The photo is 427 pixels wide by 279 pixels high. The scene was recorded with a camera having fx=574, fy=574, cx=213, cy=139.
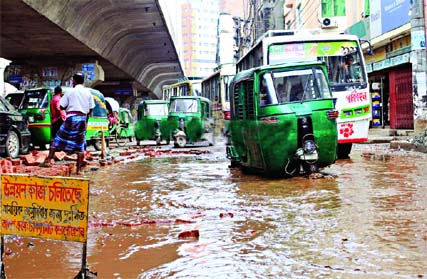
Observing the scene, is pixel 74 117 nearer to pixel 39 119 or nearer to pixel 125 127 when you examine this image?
pixel 39 119

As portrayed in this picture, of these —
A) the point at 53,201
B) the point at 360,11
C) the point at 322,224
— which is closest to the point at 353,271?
the point at 322,224

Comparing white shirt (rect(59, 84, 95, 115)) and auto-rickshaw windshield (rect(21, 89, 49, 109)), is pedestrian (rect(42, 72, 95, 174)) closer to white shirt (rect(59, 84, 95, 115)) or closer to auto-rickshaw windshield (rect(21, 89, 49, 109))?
white shirt (rect(59, 84, 95, 115))

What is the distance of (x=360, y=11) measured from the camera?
27.9 meters

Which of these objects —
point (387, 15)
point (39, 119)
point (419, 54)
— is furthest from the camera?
point (387, 15)

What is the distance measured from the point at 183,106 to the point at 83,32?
6132mm

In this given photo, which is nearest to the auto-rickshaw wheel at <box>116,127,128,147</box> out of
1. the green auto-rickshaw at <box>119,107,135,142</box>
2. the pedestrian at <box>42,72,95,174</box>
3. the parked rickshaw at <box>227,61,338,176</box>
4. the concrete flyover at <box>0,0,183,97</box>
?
the green auto-rickshaw at <box>119,107,135,142</box>

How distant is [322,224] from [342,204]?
1.22 meters

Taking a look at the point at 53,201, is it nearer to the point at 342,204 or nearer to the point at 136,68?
the point at 342,204

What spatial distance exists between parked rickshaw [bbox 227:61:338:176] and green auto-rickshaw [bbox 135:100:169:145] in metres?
14.7

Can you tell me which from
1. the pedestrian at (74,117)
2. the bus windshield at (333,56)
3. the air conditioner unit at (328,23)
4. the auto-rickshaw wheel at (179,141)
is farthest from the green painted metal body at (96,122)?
the air conditioner unit at (328,23)

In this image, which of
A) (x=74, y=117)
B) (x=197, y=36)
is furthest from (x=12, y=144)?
(x=197, y=36)

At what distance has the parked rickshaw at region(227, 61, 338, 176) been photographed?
8789mm

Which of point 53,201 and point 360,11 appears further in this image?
point 360,11

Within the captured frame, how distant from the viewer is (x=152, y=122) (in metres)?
25.6
